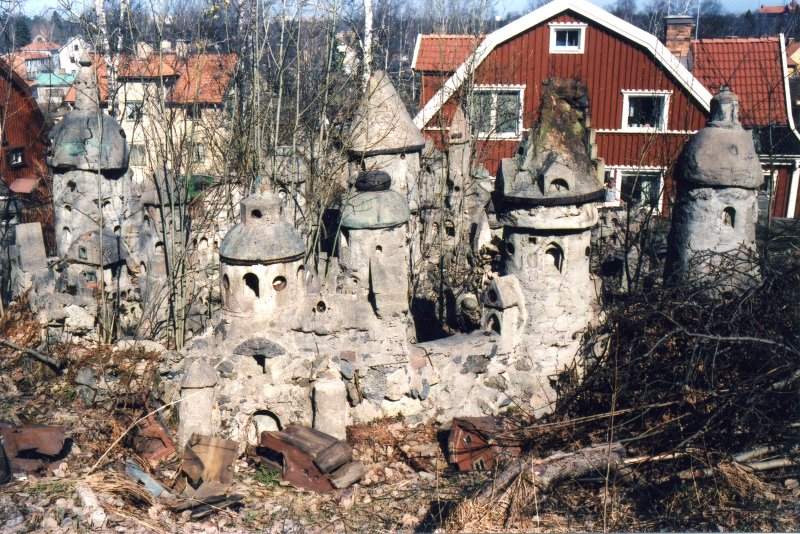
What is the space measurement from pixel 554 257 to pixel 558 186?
1.01 metres

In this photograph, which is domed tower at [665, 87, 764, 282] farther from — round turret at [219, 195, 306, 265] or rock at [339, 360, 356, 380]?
round turret at [219, 195, 306, 265]

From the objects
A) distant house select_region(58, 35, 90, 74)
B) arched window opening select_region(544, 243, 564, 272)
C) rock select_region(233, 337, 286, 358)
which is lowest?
rock select_region(233, 337, 286, 358)

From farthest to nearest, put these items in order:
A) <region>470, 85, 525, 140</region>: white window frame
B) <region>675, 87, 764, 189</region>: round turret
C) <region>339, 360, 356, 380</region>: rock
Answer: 1. <region>470, 85, 525, 140</region>: white window frame
2. <region>675, 87, 764, 189</region>: round turret
3. <region>339, 360, 356, 380</region>: rock

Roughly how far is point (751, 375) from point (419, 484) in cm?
391

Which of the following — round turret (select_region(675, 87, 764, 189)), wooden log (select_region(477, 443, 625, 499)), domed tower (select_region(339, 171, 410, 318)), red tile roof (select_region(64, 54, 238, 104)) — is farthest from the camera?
red tile roof (select_region(64, 54, 238, 104))

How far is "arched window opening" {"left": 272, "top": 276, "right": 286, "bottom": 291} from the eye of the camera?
975 cm

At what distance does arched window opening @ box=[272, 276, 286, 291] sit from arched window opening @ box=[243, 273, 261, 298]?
7.9 inches

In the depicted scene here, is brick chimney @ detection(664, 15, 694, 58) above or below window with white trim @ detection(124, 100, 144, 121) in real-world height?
above

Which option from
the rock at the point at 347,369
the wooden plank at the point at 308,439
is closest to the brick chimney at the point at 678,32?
the rock at the point at 347,369

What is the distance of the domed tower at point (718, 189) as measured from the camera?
450 inches

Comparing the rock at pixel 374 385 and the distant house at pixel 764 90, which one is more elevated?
the distant house at pixel 764 90

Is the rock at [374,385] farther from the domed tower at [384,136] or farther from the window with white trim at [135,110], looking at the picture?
the domed tower at [384,136]

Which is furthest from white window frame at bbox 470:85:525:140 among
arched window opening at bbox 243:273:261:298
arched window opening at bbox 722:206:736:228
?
arched window opening at bbox 243:273:261:298

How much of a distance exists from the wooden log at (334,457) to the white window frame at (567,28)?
60.7 ft
